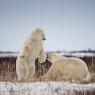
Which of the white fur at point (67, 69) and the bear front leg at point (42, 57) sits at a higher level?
the bear front leg at point (42, 57)

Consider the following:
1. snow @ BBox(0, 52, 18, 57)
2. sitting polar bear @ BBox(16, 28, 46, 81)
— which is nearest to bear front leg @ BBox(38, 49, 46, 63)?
sitting polar bear @ BBox(16, 28, 46, 81)

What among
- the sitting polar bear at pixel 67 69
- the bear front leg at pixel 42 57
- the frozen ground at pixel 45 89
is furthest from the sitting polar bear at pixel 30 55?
the frozen ground at pixel 45 89

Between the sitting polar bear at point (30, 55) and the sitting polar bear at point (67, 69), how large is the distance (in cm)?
13

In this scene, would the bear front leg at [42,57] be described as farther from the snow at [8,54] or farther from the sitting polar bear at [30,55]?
the snow at [8,54]

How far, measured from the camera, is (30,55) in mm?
3818

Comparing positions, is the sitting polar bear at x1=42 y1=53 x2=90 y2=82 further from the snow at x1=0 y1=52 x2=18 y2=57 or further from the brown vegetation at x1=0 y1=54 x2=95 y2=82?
the snow at x1=0 y1=52 x2=18 y2=57

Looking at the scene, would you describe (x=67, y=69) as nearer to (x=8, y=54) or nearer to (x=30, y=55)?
(x=30, y=55)

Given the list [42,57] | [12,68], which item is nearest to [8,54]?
[12,68]

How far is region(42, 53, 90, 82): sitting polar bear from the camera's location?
3.76 metres

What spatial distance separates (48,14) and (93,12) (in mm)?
502

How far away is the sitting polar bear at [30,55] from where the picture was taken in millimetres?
3787

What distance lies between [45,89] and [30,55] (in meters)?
0.50

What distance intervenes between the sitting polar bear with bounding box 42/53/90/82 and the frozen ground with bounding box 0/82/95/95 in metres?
0.19

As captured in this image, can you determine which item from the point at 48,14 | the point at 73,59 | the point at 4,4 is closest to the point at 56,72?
the point at 73,59
